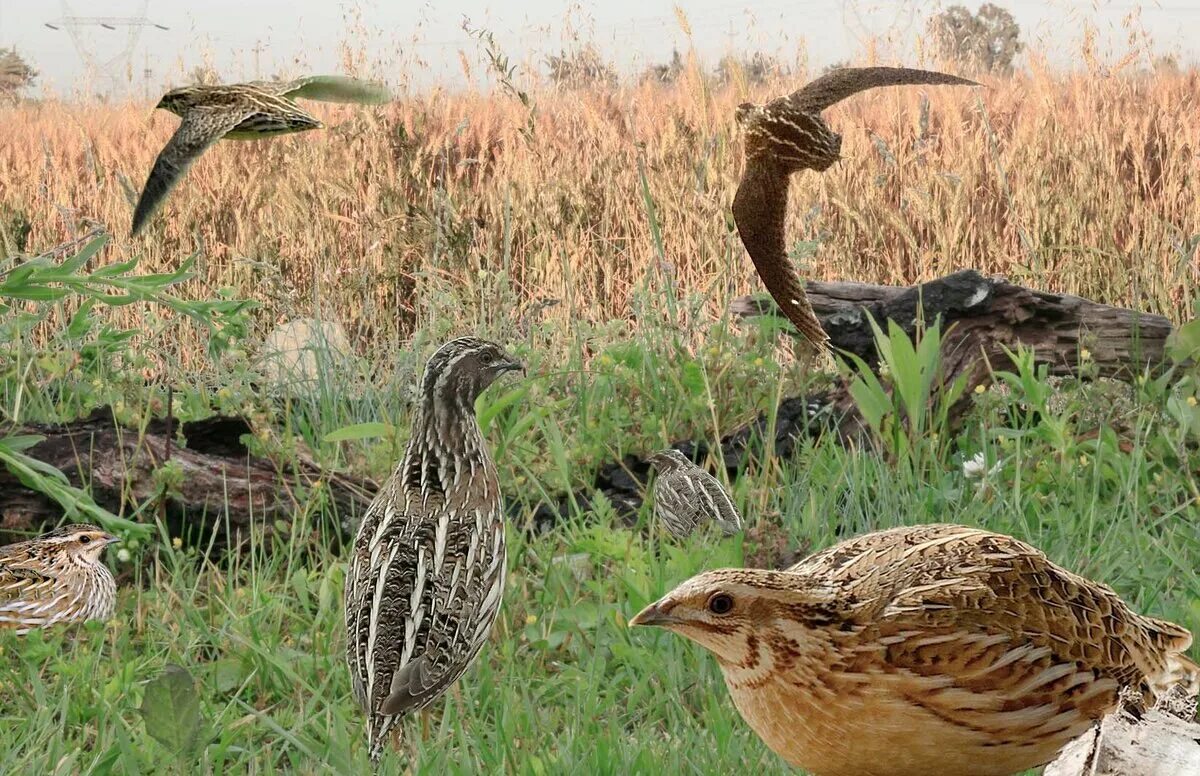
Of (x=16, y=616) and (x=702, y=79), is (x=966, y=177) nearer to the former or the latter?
(x=702, y=79)

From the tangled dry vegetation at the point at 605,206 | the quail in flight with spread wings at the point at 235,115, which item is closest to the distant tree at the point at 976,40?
the tangled dry vegetation at the point at 605,206

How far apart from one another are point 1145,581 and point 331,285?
4.64 m

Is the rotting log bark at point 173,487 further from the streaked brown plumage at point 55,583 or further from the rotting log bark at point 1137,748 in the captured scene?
the rotting log bark at point 1137,748

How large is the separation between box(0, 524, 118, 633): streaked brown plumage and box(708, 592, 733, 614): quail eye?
8.64 ft

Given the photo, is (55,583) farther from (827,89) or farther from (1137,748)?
(1137,748)

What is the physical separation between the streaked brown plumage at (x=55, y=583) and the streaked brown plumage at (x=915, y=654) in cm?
253

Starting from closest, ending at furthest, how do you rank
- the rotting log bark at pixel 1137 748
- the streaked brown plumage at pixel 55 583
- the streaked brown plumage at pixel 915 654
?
the rotting log bark at pixel 1137 748
the streaked brown plumage at pixel 915 654
the streaked brown plumage at pixel 55 583

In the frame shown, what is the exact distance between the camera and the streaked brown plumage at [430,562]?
10.8ft

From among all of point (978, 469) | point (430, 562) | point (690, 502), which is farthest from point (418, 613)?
point (978, 469)

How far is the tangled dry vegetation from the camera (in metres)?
7.45

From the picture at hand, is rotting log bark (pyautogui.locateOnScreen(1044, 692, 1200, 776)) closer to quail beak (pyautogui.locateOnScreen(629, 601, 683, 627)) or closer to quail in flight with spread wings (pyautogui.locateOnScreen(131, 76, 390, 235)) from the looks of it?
quail beak (pyautogui.locateOnScreen(629, 601, 683, 627))

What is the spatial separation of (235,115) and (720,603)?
1.74 metres

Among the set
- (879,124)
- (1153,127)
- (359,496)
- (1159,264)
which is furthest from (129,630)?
(1153,127)

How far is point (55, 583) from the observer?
434 cm
